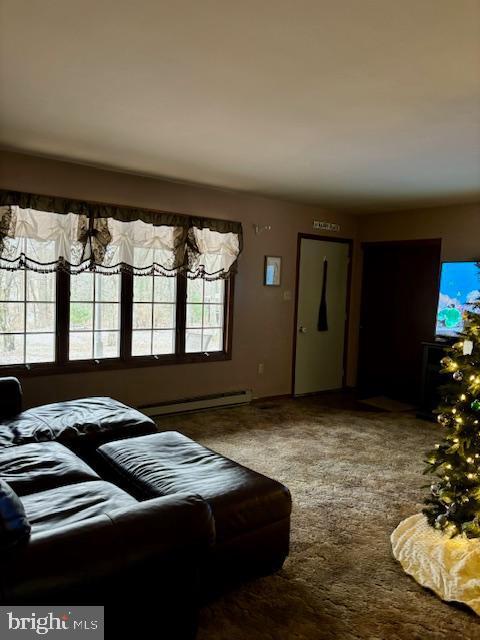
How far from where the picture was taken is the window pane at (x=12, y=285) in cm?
397

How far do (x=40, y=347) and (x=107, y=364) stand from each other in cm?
62

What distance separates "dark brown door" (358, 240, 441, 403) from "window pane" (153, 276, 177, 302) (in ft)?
9.32

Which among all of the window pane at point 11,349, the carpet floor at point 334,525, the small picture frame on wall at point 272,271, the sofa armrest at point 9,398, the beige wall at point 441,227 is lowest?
the carpet floor at point 334,525

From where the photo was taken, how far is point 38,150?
3.81 meters

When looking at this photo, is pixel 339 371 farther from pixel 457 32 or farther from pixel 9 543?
pixel 9 543

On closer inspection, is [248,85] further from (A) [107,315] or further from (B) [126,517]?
(A) [107,315]

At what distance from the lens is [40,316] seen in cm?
418

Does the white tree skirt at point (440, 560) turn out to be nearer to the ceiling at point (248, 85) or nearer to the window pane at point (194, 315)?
the ceiling at point (248, 85)

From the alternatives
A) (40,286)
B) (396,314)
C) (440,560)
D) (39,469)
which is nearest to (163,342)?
(40,286)

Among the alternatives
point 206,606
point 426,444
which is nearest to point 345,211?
point 426,444

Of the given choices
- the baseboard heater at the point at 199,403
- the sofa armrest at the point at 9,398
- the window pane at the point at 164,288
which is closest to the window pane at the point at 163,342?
the window pane at the point at 164,288

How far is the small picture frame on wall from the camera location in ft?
18.2

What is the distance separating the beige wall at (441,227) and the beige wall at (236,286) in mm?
412

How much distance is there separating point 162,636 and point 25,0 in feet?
7.77
